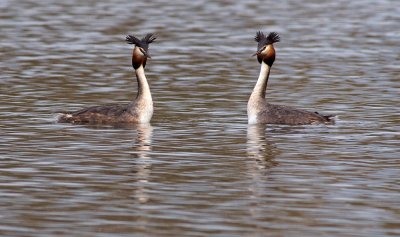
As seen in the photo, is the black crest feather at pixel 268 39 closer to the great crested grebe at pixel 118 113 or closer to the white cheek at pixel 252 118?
the white cheek at pixel 252 118

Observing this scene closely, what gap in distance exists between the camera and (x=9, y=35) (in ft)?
116

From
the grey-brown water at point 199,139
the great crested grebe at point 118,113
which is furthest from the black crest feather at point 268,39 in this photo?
the great crested grebe at point 118,113

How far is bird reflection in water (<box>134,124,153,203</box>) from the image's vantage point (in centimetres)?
1454

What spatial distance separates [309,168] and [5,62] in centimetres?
1466

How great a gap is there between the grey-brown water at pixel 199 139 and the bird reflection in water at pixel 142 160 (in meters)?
0.03

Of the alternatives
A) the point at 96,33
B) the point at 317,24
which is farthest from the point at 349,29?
the point at 96,33

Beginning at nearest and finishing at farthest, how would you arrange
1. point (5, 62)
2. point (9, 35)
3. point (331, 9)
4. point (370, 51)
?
point (5, 62)
point (370, 51)
point (9, 35)
point (331, 9)

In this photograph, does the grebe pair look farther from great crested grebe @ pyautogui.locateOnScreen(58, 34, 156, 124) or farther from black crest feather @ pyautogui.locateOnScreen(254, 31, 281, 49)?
black crest feather @ pyautogui.locateOnScreen(254, 31, 281, 49)

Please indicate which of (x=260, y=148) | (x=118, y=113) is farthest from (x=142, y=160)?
(x=118, y=113)

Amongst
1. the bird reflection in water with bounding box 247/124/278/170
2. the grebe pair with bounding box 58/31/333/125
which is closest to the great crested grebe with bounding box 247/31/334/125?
the grebe pair with bounding box 58/31/333/125

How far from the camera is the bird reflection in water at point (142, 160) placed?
572 inches

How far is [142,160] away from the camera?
16.9 m

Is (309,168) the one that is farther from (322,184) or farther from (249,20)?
(249,20)

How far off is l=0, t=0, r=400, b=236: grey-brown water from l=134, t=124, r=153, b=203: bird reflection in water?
30 millimetres
